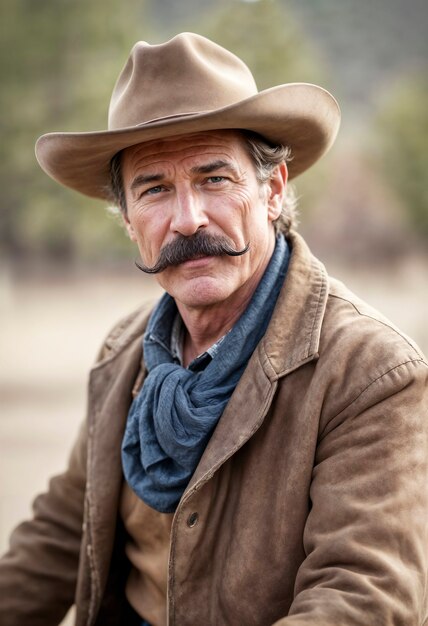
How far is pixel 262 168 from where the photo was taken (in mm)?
2439

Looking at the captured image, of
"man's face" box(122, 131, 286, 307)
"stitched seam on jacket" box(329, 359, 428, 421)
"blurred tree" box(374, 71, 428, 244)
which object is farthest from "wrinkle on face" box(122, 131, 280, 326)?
"blurred tree" box(374, 71, 428, 244)

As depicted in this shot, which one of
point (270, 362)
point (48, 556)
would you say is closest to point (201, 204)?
point (270, 362)

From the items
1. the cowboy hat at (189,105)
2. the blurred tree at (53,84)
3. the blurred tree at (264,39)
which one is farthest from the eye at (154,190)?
the blurred tree at (264,39)

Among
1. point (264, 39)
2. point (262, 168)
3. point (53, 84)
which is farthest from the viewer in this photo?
point (53, 84)

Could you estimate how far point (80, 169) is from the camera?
260 centimetres

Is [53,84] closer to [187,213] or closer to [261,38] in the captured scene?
[261,38]

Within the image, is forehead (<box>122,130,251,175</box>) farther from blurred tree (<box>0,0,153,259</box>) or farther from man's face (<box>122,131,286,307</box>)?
blurred tree (<box>0,0,153,259</box>)

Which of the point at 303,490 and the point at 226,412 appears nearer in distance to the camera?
the point at 303,490

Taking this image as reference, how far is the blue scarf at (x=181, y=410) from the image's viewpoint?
216 cm

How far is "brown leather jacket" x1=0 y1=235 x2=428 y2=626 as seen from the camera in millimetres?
1768

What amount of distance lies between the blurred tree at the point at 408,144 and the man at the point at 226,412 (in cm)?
2936

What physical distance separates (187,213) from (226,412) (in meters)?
0.66

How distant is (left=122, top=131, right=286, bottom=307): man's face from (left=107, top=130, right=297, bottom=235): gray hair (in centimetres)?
3

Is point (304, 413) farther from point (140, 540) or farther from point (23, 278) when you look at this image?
point (23, 278)
